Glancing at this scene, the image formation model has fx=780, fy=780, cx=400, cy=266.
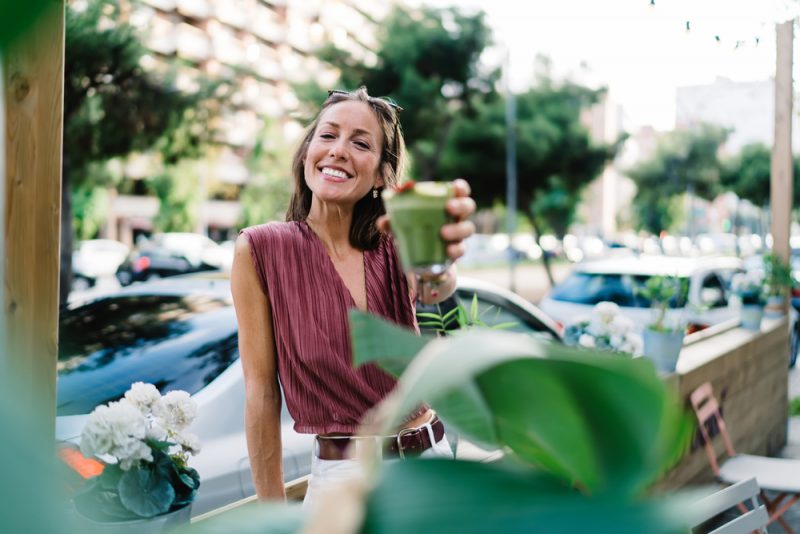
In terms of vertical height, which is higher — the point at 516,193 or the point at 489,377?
the point at 516,193

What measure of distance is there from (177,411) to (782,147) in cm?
593

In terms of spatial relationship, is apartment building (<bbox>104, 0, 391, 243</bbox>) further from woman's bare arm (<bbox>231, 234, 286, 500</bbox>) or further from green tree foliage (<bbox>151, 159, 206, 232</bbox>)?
woman's bare arm (<bbox>231, 234, 286, 500</bbox>)

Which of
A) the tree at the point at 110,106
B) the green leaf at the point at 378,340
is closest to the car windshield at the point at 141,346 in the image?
the green leaf at the point at 378,340

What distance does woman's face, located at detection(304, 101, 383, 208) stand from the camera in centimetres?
167

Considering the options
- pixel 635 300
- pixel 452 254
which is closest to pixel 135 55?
pixel 635 300

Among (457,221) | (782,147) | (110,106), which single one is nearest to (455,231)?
(457,221)

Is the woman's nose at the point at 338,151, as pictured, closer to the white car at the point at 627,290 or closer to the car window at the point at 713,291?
the white car at the point at 627,290

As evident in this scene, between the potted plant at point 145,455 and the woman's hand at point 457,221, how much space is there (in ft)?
2.09

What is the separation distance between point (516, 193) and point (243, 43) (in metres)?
31.2

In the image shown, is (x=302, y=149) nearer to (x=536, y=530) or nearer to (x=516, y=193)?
(x=536, y=530)

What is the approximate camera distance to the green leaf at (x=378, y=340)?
45 cm

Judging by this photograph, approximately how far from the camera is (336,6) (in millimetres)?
54250

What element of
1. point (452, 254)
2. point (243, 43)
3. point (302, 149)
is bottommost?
point (452, 254)

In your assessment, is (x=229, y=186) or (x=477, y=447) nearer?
(x=477, y=447)
